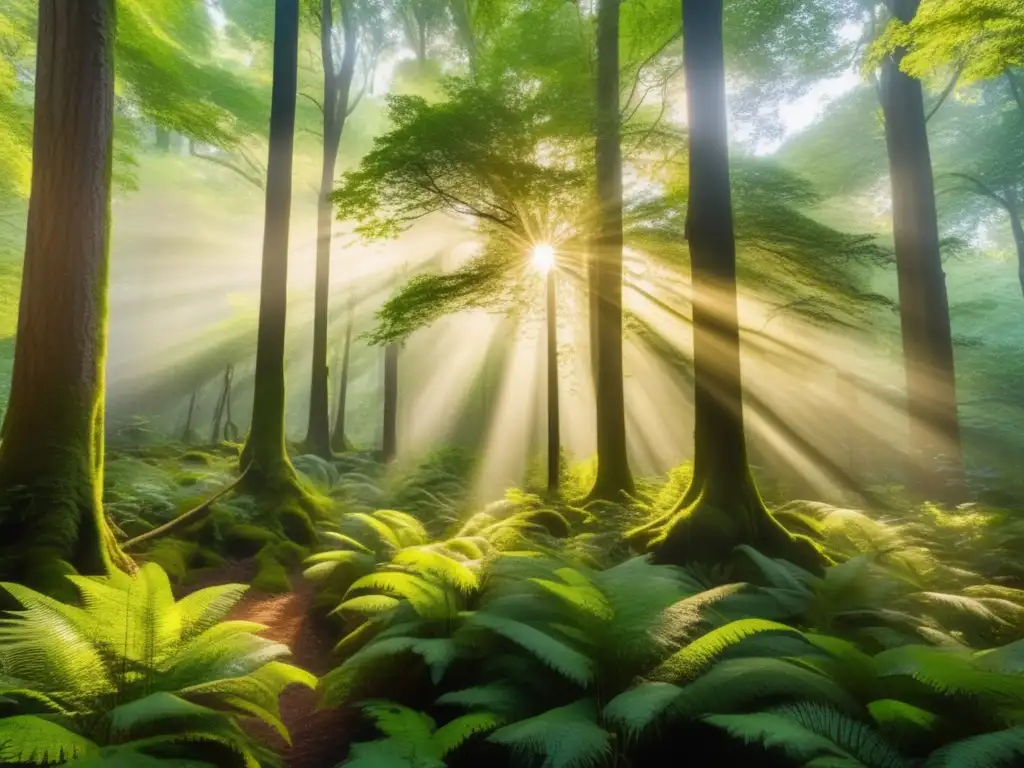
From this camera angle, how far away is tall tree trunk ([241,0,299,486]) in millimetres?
8758

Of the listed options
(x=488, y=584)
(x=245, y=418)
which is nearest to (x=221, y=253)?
(x=245, y=418)

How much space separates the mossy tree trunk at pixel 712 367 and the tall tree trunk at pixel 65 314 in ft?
16.9

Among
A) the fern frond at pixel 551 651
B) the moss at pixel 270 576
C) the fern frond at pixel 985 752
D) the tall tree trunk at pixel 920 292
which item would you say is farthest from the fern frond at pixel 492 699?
the tall tree trunk at pixel 920 292

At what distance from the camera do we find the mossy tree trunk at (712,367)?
5.39m

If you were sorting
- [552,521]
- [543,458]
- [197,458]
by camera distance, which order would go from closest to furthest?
[552,521] → [197,458] → [543,458]

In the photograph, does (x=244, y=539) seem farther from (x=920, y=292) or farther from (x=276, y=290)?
(x=920, y=292)

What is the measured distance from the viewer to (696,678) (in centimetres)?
272

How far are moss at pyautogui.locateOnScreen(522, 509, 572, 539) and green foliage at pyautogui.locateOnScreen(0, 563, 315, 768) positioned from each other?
449 centimetres

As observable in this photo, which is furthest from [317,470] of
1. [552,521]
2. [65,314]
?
[65,314]

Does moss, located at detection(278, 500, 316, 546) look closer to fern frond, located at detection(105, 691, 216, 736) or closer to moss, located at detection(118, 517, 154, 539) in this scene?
moss, located at detection(118, 517, 154, 539)

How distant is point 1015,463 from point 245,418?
3937cm

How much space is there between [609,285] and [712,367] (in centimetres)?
382

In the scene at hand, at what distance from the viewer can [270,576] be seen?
20.1ft

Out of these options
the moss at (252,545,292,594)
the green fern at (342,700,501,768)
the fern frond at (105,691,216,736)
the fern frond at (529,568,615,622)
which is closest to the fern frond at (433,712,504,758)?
the green fern at (342,700,501,768)
